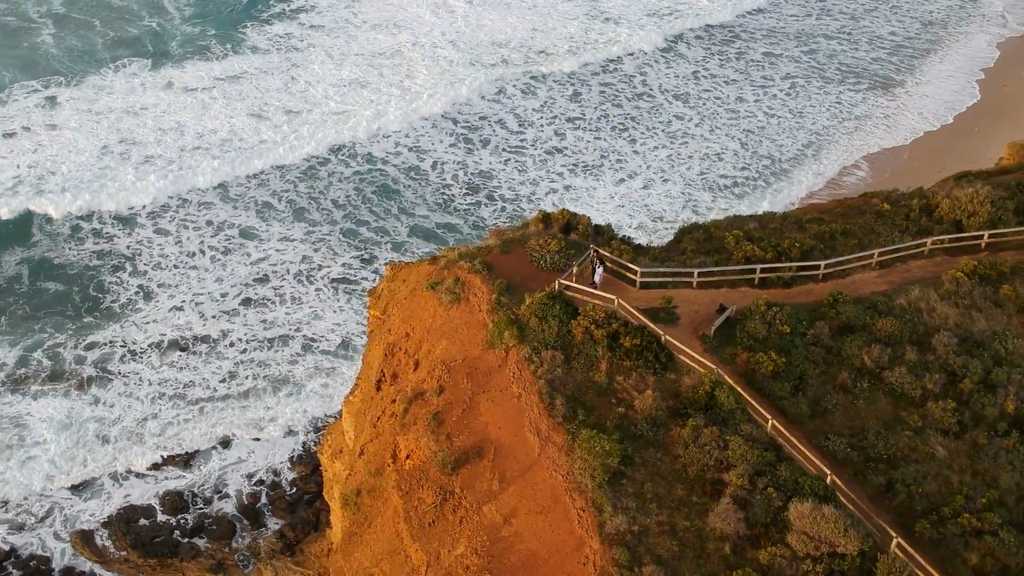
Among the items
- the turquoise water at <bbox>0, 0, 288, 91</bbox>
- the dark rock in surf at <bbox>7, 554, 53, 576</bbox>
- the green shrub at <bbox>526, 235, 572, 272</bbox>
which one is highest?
the turquoise water at <bbox>0, 0, 288, 91</bbox>

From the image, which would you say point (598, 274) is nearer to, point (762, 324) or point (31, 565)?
point (762, 324)

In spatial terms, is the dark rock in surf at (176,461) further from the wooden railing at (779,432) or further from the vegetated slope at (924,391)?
the vegetated slope at (924,391)

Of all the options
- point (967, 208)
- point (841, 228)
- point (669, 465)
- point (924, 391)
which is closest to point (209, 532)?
point (669, 465)

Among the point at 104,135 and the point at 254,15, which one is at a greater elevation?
the point at 254,15

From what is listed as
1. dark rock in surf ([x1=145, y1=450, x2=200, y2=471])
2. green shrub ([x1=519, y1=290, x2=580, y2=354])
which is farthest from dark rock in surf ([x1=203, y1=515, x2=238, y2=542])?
green shrub ([x1=519, y1=290, x2=580, y2=354])

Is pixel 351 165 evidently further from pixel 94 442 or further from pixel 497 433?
pixel 497 433

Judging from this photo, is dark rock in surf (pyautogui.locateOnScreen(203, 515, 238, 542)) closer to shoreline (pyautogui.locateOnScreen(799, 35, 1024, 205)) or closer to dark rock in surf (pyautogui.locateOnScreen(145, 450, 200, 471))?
dark rock in surf (pyautogui.locateOnScreen(145, 450, 200, 471))

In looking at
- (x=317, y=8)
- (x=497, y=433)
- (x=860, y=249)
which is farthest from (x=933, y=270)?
(x=317, y=8)
